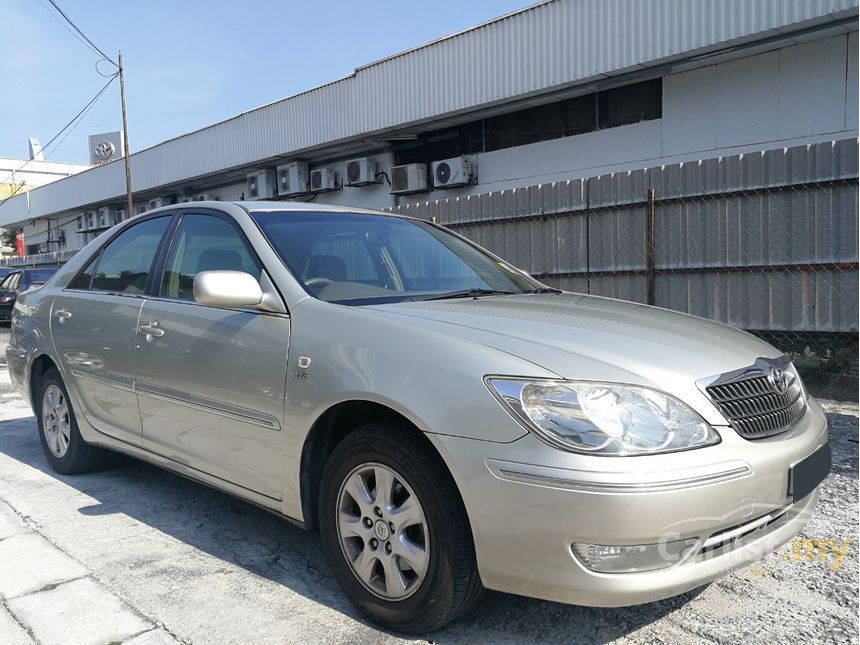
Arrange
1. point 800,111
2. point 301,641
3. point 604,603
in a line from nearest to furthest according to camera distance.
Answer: point 604,603
point 301,641
point 800,111

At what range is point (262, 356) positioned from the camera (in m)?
2.89

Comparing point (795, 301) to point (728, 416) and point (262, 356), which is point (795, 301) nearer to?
point (728, 416)

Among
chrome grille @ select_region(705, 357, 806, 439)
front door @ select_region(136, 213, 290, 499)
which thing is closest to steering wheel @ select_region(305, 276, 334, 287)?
front door @ select_region(136, 213, 290, 499)

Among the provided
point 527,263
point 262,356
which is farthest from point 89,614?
point 527,263

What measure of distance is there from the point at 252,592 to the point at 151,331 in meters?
1.42

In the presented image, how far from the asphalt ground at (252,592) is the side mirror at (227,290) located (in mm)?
1148

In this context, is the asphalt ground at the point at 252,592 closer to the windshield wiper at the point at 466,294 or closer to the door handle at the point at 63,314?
the door handle at the point at 63,314

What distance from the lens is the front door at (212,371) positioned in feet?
9.43

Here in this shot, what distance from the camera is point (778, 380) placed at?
8.35 ft

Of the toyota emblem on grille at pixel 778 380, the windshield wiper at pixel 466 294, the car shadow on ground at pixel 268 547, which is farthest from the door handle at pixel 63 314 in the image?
the toyota emblem on grille at pixel 778 380

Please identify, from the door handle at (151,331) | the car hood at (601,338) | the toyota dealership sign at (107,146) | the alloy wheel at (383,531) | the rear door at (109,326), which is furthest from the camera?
the toyota dealership sign at (107,146)

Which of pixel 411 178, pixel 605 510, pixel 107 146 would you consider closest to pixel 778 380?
pixel 605 510

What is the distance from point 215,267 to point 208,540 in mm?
1301

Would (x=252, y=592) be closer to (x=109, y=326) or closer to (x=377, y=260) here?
(x=377, y=260)
